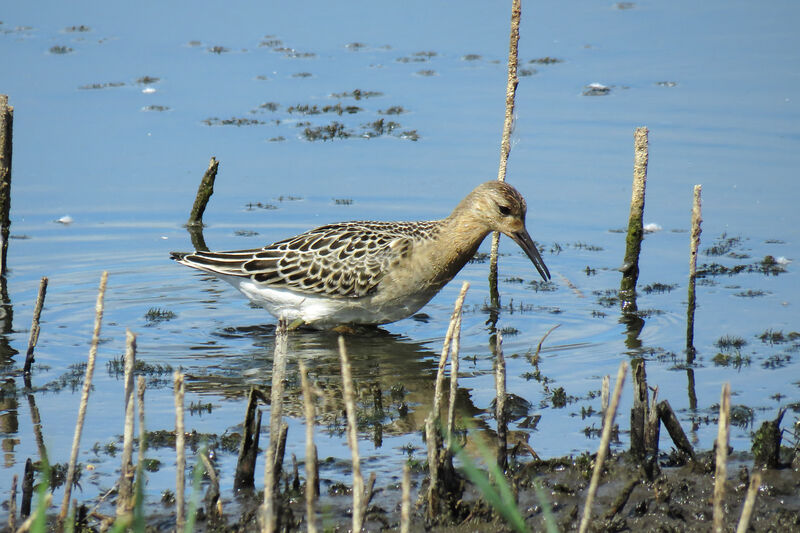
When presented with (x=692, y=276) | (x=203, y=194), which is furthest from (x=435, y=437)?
(x=203, y=194)

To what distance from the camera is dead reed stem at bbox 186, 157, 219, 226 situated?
42.9 feet

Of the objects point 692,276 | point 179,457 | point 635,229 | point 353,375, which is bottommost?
point 353,375

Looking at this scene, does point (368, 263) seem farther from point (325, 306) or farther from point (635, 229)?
point (635, 229)

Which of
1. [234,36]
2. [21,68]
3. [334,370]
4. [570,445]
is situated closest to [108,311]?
[334,370]

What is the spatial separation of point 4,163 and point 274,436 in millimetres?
6536

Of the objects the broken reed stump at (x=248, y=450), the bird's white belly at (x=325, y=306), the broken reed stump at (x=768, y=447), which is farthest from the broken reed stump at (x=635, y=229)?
the broken reed stump at (x=248, y=450)

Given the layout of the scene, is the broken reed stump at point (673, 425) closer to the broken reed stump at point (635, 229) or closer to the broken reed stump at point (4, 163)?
the broken reed stump at point (635, 229)

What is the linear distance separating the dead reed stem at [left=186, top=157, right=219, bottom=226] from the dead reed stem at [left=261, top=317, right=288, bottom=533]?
25.5ft

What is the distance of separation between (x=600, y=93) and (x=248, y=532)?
44.0 ft

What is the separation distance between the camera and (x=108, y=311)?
36.1ft

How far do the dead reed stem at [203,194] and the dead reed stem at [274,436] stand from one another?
778 centimetres

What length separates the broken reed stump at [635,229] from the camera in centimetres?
984

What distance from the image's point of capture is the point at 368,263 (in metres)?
10.4

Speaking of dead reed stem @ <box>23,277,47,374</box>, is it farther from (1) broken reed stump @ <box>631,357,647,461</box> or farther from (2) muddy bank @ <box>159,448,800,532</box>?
(1) broken reed stump @ <box>631,357,647,461</box>
